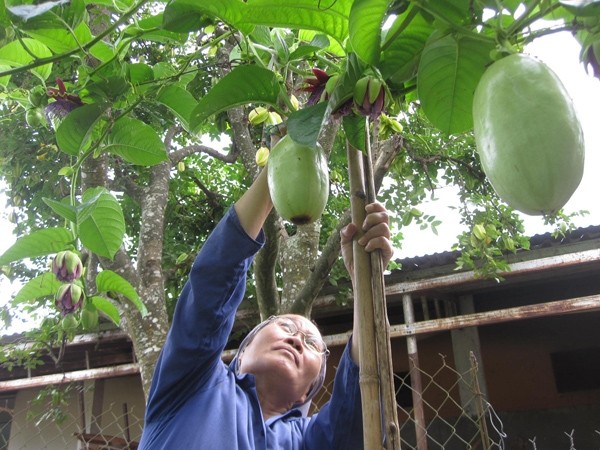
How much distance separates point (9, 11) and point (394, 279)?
4189mm

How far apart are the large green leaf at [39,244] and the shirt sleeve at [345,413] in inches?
23.4

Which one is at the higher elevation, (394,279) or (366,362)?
→ (394,279)

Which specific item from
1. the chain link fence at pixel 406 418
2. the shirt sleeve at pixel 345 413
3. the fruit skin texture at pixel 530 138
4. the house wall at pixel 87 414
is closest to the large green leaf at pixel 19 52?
the fruit skin texture at pixel 530 138

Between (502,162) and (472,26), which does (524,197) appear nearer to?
(502,162)

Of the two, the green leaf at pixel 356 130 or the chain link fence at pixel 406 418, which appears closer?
the green leaf at pixel 356 130

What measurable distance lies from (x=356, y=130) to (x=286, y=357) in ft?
2.65

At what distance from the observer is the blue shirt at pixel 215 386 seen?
1.04 meters

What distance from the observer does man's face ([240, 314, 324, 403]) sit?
1.35 meters

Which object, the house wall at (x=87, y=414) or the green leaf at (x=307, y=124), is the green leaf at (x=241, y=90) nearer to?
the green leaf at (x=307, y=124)

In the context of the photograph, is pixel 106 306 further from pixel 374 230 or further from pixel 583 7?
pixel 583 7

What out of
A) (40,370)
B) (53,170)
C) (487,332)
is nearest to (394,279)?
(487,332)

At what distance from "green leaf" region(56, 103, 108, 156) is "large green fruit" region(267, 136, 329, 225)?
14.0 inches

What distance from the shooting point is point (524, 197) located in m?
0.43

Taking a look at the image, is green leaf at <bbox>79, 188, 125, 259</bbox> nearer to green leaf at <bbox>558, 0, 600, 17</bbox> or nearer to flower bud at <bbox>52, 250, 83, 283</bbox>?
flower bud at <bbox>52, 250, 83, 283</bbox>
